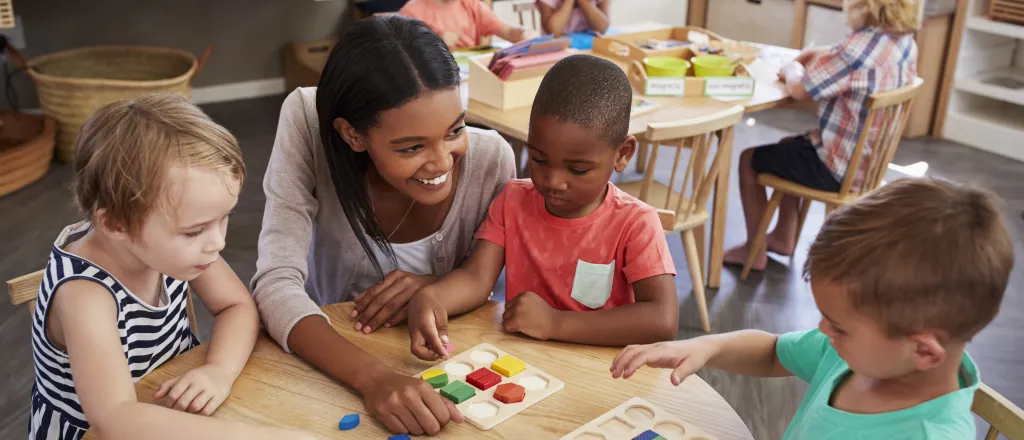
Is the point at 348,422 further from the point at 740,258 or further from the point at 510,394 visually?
the point at 740,258

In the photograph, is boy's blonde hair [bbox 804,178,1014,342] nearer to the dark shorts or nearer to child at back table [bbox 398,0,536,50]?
the dark shorts

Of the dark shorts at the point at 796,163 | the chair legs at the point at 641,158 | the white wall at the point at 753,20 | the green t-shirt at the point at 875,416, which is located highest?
the green t-shirt at the point at 875,416

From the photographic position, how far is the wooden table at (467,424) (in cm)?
118

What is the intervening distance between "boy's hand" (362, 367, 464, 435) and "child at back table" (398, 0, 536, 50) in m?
2.40

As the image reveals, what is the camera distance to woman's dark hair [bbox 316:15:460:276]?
139 cm

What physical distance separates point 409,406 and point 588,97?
56 centimetres

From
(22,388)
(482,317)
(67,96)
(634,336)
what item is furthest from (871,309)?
(67,96)

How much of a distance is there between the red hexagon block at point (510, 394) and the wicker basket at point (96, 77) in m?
2.87

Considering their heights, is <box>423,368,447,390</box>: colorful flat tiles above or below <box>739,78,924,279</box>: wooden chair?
above

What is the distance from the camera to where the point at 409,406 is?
1158mm

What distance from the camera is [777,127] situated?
4.85m

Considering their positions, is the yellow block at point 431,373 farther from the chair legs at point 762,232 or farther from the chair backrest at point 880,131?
the chair legs at point 762,232

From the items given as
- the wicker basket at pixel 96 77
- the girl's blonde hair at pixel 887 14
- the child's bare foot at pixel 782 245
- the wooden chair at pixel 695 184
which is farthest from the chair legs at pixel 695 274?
the wicker basket at pixel 96 77

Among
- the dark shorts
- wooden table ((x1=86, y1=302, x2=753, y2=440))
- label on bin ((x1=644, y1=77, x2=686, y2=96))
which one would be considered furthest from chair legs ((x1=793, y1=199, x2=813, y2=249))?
wooden table ((x1=86, y1=302, x2=753, y2=440))
